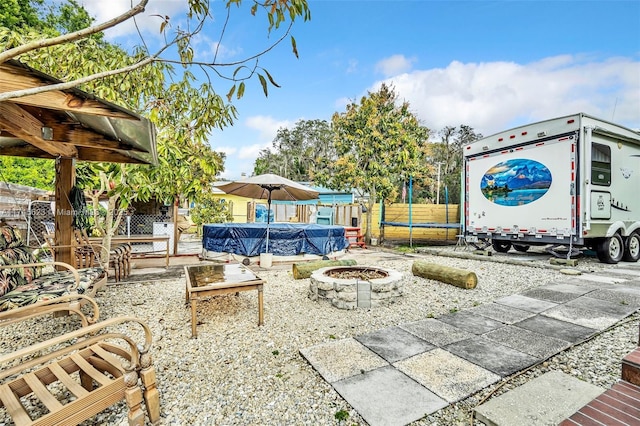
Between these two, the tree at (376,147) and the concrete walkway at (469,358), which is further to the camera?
the tree at (376,147)

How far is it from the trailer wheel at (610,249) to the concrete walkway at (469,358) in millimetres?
3473

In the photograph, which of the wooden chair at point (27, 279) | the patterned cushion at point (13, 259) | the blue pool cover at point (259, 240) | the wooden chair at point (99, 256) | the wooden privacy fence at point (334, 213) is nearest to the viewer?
the wooden chair at point (27, 279)

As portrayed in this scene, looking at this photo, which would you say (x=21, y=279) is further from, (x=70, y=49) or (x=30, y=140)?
(x=70, y=49)

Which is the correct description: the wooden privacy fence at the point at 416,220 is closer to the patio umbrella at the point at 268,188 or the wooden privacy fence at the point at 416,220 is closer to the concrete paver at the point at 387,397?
the patio umbrella at the point at 268,188

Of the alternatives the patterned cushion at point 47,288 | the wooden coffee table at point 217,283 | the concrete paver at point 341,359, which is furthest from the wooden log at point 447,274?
the patterned cushion at point 47,288

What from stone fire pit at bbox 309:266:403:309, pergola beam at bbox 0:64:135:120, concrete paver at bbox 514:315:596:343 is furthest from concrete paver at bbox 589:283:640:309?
pergola beam at bbox 0:64:135:120

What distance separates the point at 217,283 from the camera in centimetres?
325

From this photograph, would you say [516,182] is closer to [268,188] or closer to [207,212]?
[268,188]

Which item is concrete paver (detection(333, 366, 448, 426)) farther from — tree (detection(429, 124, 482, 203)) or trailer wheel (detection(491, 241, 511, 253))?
tree (detection(429, 124, 482, 203))

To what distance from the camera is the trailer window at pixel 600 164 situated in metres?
6.32

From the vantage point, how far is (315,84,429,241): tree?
1077 cm

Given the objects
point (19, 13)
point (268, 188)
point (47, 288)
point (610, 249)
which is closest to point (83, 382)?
point (47, 288)

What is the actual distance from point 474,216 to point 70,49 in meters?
9.35

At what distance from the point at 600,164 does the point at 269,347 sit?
316 inches
